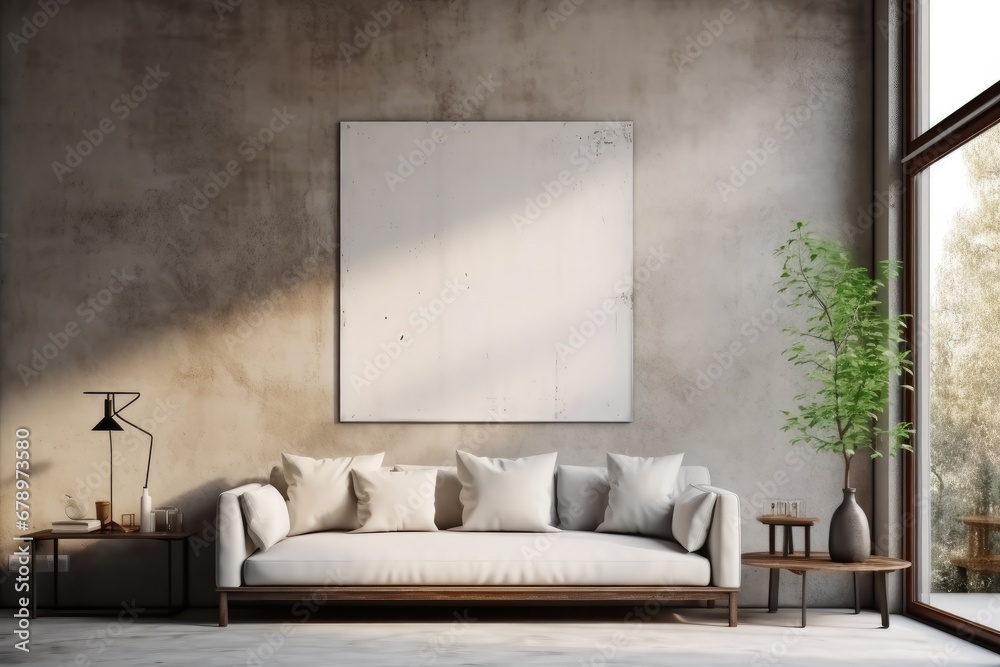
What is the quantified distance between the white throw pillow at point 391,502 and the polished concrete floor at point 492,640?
513 millimetres

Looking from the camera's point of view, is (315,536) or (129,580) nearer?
(315,536)

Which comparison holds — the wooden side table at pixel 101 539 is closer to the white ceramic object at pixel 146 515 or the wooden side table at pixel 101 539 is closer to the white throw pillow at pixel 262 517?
the white ceramic object at pixel 146 515

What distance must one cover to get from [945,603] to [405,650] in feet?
9.55

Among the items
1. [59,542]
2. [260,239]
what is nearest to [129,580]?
[59,542]

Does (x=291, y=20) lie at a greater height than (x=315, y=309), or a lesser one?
greater

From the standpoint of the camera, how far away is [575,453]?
580cm

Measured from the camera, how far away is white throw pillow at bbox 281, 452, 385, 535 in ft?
17.4

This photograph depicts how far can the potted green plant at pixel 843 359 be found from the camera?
16.4ft

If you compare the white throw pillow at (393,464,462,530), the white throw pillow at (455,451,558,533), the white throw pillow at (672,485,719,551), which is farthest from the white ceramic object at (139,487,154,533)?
the white throw pillow at (672,485,719,551)

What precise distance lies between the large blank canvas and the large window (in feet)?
5.55

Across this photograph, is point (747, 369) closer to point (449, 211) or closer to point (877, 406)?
point (877, 406)

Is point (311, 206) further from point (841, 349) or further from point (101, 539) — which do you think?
point (841, 349)

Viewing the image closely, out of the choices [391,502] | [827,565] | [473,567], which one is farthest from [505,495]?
[827,565]

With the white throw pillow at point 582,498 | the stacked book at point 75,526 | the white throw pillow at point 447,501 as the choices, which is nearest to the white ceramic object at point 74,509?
the stacked book at point 75,526
